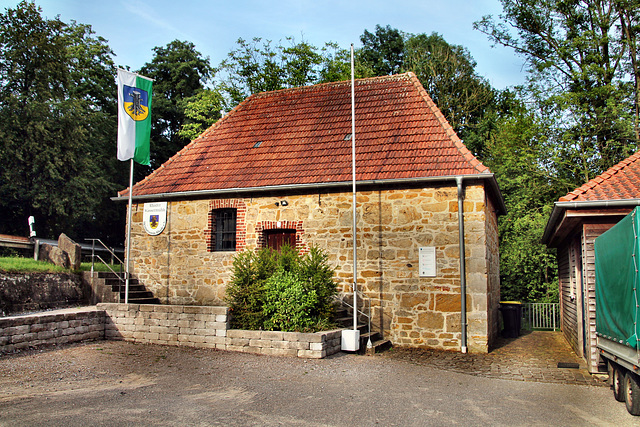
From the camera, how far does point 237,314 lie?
1066cm

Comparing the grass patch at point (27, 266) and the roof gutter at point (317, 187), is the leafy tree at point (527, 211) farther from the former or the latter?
the grass patch at point (27, 266)

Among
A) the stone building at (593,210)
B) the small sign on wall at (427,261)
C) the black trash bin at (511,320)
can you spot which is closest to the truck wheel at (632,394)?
the stone building at (593,210)

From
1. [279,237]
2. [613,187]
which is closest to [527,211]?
[279,237]

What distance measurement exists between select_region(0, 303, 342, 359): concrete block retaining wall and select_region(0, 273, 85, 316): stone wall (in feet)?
8.27

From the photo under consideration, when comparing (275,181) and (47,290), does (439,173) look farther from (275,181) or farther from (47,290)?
(47,290)

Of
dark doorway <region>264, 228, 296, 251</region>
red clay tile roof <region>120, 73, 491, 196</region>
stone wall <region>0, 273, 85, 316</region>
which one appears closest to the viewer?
red clay tile roof <region>120, 73, 491, 196</region>

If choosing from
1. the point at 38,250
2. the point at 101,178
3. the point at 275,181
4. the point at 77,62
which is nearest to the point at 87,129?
the point at 101,178

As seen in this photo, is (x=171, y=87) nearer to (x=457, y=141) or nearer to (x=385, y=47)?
(x=385, y=47)

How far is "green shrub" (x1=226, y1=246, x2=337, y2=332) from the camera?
10188 millimetres

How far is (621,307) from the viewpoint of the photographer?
253 inches

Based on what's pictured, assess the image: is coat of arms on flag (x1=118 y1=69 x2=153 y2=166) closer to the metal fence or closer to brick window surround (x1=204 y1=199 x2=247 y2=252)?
brick window surround (x1=204 y1=199 x2=247 y2=252)

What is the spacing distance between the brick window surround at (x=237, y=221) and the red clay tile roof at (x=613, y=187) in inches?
301

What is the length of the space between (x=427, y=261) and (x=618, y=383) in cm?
511

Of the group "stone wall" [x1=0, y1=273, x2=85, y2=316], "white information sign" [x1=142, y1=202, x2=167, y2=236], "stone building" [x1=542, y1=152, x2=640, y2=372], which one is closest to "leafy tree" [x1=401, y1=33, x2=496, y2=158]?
"white information sign" [x1=142, y1=202, x2=167, y2=236]
